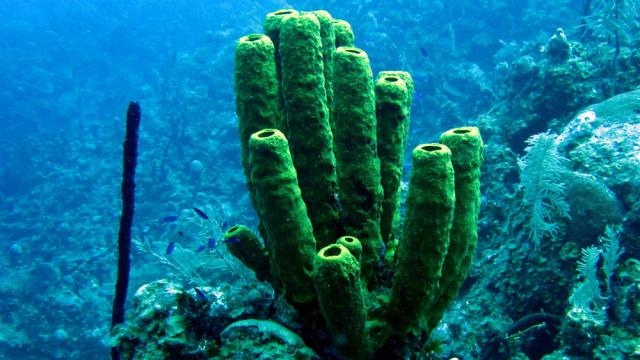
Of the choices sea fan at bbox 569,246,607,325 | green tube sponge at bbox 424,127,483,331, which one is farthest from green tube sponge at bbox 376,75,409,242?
sea fan at bbox 569,246,607,325

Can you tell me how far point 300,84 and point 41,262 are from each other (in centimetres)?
1255

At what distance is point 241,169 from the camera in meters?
13.7

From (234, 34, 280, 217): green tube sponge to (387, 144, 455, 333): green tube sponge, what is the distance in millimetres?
841

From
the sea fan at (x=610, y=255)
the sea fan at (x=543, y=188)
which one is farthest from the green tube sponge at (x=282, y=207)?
the sea fan at (x=543, y=188)

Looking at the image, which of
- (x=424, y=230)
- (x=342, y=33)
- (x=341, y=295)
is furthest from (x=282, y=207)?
(x=342, y=33)

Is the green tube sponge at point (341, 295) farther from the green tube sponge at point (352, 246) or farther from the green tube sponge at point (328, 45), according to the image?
the green tube sponge at point (328, 45)

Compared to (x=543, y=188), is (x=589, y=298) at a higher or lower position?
lower

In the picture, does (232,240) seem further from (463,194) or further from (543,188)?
(543,188)

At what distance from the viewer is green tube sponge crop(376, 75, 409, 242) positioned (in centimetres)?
237

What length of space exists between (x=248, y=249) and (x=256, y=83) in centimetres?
98

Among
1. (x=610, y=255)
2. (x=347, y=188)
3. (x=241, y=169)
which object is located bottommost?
(x=347, y=188)

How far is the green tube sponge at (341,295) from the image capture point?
5.80 feet

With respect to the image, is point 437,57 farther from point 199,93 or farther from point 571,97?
point 199,93

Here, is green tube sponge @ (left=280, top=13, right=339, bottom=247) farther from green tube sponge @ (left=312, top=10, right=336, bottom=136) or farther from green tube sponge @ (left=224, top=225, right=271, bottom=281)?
green tube sponge @ (left=224, top=225, right=271, bottom=281)
